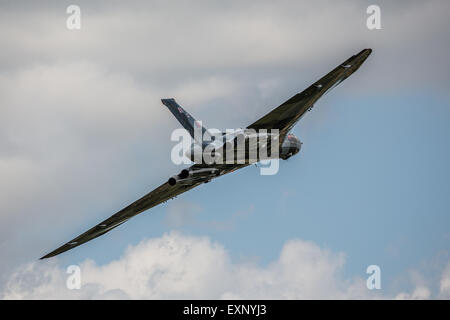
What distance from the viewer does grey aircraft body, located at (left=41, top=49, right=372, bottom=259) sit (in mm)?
97000

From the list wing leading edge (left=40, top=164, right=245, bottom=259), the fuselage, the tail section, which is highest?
the tail section

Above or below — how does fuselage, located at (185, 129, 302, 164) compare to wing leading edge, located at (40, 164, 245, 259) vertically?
above

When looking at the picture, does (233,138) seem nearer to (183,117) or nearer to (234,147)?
(234,147)

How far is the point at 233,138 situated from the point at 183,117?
912 centimetres

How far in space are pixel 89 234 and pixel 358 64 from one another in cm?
3114

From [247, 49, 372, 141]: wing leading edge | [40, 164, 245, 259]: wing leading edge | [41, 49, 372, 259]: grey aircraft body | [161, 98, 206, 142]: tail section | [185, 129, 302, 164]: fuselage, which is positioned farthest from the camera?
[40, 164, 245, 259]: wing leading edge

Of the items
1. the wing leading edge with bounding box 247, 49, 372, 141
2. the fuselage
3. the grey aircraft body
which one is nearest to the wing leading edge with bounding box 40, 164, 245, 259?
the grey aircraft body

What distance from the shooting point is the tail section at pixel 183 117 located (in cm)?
9931

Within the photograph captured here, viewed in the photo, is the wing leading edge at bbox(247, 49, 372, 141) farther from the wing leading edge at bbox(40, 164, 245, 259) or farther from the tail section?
the wing leading edge at bbox(40, 164, 245, 259)

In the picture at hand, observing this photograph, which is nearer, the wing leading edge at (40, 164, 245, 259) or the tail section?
the tail section

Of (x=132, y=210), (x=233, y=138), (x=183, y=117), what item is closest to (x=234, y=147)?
(x=233, y=138)

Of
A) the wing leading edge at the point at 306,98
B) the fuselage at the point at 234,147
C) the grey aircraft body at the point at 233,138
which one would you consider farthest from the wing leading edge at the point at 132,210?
the wing leading edge at the point at 306,98

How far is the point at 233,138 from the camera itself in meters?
94.1
